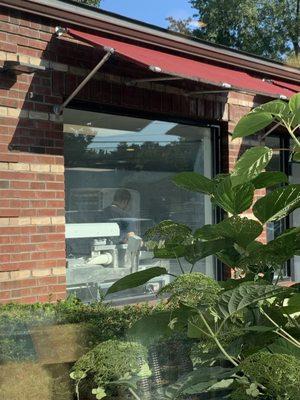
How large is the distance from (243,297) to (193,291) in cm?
15

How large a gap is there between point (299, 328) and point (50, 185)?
3928mm

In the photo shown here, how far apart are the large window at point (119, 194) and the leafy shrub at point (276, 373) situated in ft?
13.3

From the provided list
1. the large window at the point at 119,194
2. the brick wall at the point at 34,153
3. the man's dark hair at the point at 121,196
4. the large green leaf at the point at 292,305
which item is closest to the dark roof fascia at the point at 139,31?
the brick wall at the point at 34,153

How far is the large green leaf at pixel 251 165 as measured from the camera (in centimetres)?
179

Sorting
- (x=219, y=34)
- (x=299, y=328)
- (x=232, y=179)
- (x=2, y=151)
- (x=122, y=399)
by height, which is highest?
(x=219, y=34)

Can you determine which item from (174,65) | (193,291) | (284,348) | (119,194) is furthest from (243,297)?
(119,194)

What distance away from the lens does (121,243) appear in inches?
259

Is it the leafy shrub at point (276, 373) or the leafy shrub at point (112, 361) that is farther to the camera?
the leafy shrub at point (112, 361)

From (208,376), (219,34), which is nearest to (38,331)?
(208,376)

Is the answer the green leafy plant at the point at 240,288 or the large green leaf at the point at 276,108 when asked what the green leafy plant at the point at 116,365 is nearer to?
the green leafy plant at the point at 240,288

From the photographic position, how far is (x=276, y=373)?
1453mm

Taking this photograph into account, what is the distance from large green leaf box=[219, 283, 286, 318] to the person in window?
189 inches

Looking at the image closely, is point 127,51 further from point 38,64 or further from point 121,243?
point 121,243

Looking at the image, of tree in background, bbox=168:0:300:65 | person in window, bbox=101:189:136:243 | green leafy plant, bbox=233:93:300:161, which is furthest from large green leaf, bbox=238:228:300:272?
tree in background, bbox=168:0:300:65
